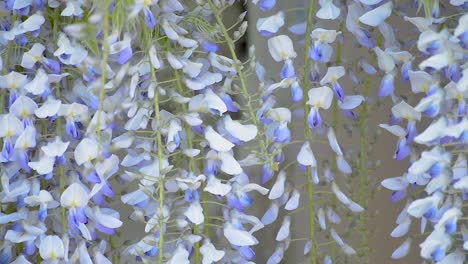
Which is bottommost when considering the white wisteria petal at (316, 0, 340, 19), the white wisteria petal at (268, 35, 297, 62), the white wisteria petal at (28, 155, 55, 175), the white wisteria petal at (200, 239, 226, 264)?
the white wisteria petal at (200, 239, 226, 264)

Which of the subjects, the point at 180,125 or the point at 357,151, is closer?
the point at 180,125

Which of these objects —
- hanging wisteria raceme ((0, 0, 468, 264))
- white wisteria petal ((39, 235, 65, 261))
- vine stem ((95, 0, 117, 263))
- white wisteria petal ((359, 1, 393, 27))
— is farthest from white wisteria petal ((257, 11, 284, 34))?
white wisteria petal ((39, 235, 65, 261))

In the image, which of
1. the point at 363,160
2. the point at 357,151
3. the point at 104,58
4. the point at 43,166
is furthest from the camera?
the point at 357,151

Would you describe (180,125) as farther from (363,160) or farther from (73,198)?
(363,160)

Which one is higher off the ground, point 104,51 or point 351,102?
point 104,51

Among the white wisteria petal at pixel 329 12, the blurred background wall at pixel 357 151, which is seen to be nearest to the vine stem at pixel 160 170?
the white wisteria petal at pixel 329 12

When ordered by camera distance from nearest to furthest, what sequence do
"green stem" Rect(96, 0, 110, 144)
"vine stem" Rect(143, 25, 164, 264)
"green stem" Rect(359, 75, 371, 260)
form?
"green stem" Rect(96, 0, 110, 144)
"vine stem" Rect(143, 25, 164, 264)
"green stem" Rect(359, 75, 371, 260)

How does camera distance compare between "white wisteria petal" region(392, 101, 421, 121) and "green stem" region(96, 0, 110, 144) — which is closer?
"green stem" region(96, 0, 110, 144)

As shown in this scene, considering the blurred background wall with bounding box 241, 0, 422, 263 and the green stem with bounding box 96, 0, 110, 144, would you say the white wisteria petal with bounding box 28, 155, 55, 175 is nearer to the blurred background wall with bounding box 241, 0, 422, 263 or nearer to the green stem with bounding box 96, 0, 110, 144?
the green stem with bounding box 96, 0, 110, 144

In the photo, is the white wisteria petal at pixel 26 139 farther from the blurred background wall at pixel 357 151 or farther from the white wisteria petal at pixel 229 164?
the blurred background wall at pixel 357 151

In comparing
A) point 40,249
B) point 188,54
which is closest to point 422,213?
point 188,54

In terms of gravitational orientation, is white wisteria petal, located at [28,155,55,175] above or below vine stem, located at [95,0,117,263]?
below

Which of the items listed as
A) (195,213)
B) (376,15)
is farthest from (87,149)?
(376,15)

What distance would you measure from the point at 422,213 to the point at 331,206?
0.24 m
